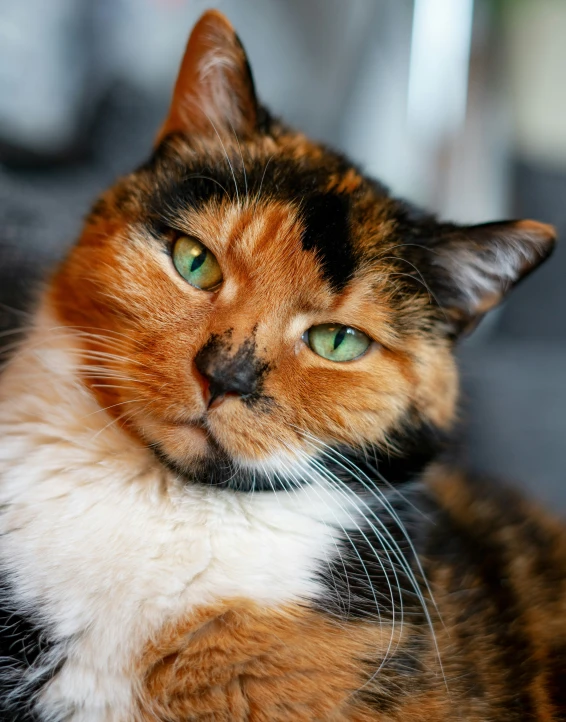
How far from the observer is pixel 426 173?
2506 millimetres

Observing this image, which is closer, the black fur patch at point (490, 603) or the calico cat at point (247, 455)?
the calico cat at point (247, 455)

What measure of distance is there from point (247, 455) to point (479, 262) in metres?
0.47

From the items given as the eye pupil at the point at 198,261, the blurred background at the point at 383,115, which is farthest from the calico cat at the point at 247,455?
the blurred background at the point at 383,115

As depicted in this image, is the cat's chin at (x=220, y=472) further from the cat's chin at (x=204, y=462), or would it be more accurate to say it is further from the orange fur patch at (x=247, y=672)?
the orange fur patch at (x=247, y=672)

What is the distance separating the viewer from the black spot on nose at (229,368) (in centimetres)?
82

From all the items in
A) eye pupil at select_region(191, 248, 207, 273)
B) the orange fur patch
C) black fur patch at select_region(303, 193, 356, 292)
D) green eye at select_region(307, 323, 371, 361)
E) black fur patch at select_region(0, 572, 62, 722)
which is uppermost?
black fur patch at select_region(303, 193, 356, 292)

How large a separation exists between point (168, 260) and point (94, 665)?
55 cm

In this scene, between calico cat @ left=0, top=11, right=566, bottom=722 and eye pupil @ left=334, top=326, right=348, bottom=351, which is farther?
eye pupil @ left=334, top=326, right=348, bottom=351

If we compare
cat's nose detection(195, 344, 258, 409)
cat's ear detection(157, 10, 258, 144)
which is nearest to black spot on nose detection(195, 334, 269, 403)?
cat's nose detection(195, 344, 258, 409)

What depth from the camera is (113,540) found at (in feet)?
2.93

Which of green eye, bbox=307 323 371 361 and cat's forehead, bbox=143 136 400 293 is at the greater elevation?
cat's forehead, bbox=143 136 400 293

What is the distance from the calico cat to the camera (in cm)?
84

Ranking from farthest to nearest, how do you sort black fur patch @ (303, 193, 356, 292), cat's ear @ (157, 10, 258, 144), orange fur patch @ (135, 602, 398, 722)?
1. cat's ear @ (157, 10, 258, 144)
2. black fur patch @ (303, 193, 356, 292)
3. orange fur patch @ (135, 602, 398, 722)

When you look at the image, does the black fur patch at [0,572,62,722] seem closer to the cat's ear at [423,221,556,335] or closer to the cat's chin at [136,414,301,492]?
the cat's chin at [136,414,301,492]
